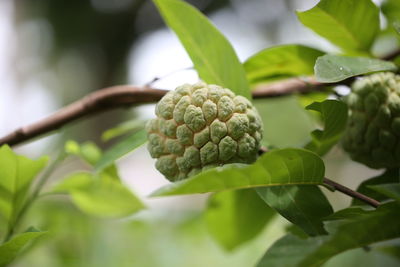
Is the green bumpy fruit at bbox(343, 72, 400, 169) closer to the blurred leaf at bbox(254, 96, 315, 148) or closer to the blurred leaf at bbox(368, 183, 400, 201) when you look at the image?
the blurred leaf at bbox(368, 183, 400, 201)

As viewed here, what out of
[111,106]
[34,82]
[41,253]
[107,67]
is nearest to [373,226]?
[111,106]

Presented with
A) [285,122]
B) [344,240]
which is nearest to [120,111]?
[285,122]

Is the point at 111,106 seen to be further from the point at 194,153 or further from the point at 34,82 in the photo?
the point at 34,82

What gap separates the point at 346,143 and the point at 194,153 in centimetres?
42

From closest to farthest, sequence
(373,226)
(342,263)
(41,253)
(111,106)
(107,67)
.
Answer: (373,226)
(111,106)
(41,253)
(342,263)
(107,67)

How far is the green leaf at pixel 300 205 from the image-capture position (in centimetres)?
73

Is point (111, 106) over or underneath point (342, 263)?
over

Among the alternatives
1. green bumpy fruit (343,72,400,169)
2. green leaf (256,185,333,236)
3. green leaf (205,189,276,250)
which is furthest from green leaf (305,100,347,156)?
green leaf (205,189,276,250)

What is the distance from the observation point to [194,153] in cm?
78

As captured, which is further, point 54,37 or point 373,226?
point 54,37

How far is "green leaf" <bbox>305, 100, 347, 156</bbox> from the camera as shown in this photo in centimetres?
79

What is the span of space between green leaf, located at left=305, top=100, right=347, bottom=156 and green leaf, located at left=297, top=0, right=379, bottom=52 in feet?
0.68

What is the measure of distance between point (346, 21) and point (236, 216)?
64cm

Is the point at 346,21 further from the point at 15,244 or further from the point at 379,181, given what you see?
the point at 15,244
